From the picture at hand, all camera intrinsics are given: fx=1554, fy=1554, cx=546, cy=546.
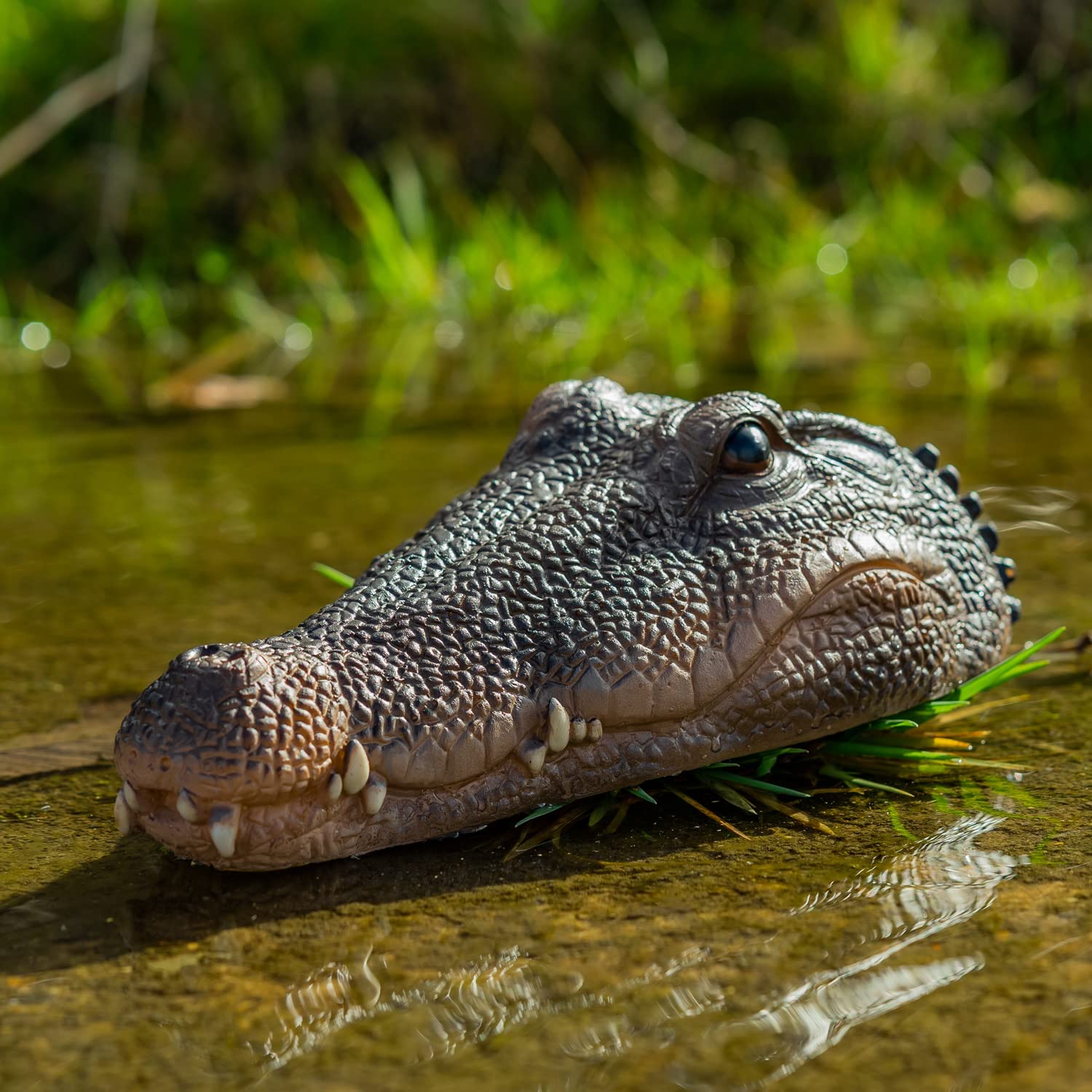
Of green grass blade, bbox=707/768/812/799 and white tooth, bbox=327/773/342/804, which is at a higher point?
white tooth, bbox=327/773/342/804

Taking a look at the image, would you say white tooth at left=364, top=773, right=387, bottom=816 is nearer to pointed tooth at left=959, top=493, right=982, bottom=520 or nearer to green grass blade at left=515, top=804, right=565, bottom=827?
green grass blade at left=515, top=804, right=565, bottom=827

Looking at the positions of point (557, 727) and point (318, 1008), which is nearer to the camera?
point (318, 1008)

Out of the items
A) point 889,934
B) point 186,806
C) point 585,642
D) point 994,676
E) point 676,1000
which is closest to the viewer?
point 676,1000

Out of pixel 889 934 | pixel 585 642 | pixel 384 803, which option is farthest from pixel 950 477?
pixel 384 803

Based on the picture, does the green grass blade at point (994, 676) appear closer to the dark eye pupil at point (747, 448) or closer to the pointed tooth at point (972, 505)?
the pointed tooth at point (972, 505)

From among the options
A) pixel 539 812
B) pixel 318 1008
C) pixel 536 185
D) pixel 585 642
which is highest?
pixel 536 185

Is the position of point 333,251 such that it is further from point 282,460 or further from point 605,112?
point 282,460

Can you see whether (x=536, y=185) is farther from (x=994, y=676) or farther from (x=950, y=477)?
(x=994, y=676)

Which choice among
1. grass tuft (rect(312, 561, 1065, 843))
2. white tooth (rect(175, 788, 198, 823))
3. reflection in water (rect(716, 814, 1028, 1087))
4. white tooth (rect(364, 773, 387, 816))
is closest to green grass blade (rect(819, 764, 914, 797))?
grass tuft (rect(312, 561, 1065, 843))
